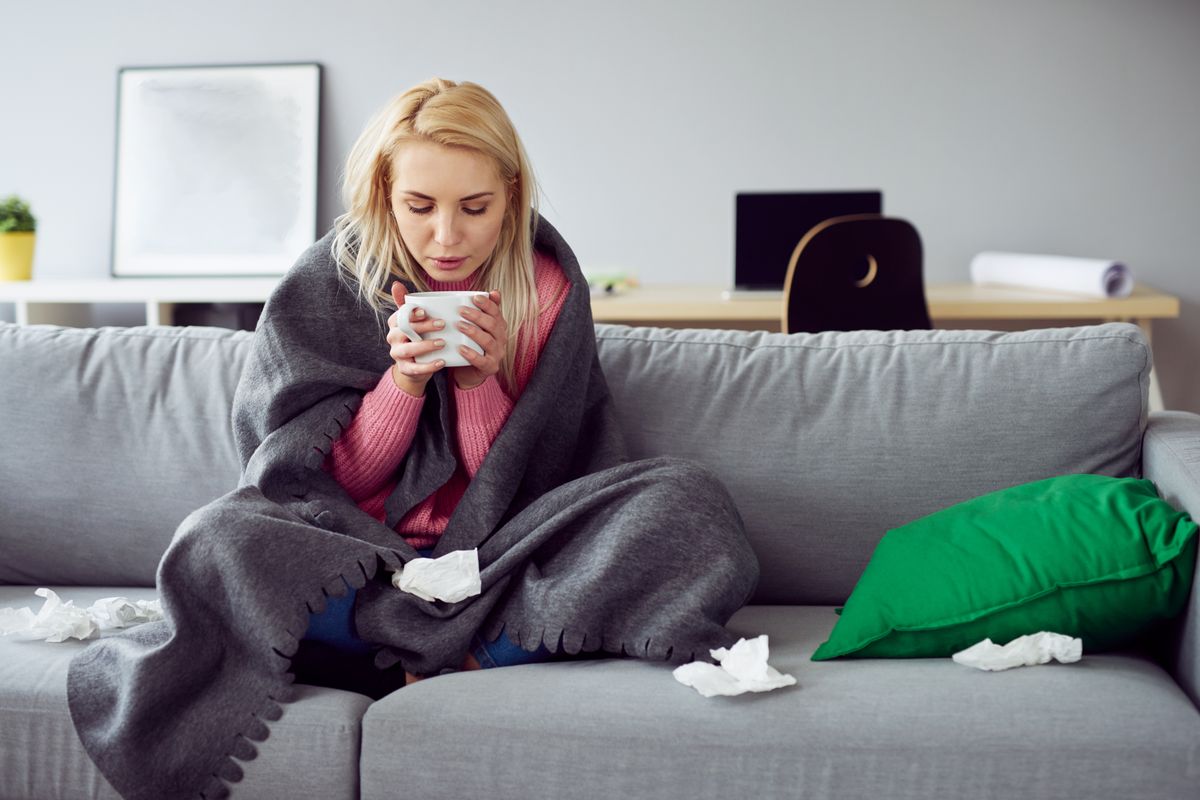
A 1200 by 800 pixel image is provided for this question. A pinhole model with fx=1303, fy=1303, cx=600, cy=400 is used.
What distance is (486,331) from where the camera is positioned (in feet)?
5.18

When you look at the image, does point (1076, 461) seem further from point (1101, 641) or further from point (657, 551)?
point (657, 551)

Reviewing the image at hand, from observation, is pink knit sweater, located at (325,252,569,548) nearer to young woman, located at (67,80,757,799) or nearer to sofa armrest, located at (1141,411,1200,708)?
young woman, located at (67,80,757,799)

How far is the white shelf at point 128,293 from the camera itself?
342 cm

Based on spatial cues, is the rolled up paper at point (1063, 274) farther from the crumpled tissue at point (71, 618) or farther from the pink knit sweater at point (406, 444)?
the crumpled tissue at point (71, 618)

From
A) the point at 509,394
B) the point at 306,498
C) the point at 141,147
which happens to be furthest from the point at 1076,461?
the point at 141,147

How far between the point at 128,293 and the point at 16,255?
492 millimetres

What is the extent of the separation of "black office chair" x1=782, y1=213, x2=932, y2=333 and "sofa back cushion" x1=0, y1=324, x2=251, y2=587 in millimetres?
1320

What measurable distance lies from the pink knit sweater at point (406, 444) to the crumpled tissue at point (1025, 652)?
2.18 feet

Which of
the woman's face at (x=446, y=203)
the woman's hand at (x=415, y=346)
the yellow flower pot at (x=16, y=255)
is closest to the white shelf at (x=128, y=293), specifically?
the yellow flower pot at (x=16, y=255)

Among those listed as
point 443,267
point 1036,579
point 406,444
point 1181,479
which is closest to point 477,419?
point 406,444

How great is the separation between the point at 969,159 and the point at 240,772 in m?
2.85

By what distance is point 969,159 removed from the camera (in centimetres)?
362

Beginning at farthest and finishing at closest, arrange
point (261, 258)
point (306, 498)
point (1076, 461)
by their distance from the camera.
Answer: point (261, 258) < point (1076, 461) < point (306, 498)

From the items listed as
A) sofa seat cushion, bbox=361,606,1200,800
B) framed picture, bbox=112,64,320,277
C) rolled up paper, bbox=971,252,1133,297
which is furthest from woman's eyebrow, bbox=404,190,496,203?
framed picture, bbox=112,64,320,277
